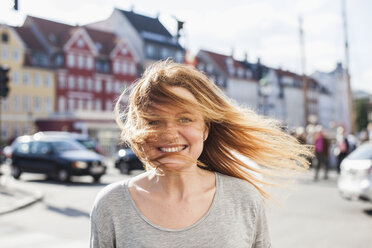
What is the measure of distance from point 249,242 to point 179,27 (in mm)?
9060

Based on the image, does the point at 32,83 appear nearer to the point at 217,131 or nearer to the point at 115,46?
the point at 115,46

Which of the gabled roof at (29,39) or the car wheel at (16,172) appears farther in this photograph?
the gabled roof at (29,39)

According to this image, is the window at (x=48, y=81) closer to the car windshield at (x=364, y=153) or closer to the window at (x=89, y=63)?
the window at (x=89, y=63)

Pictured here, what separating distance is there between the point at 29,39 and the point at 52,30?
383cm

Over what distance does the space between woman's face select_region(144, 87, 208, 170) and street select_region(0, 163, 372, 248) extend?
14.2 ft

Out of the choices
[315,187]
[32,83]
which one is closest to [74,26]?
[32,83]

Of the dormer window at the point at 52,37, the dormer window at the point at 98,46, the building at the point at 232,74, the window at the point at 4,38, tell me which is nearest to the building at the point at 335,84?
A: the building at the point at 232,74

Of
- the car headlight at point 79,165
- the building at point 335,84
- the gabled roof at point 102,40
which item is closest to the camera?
the car headlight at point 79,165

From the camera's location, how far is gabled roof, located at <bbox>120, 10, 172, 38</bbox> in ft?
228

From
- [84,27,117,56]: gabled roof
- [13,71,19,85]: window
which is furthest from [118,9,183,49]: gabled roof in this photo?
[13,71,19,85]: window

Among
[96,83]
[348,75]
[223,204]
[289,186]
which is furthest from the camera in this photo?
[96,83]

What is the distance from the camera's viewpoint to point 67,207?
1151 cm

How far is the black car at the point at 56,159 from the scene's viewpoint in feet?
58.1

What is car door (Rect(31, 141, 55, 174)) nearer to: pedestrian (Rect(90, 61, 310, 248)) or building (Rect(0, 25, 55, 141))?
pedestrian (Rect(90, 61, 310, 248))
